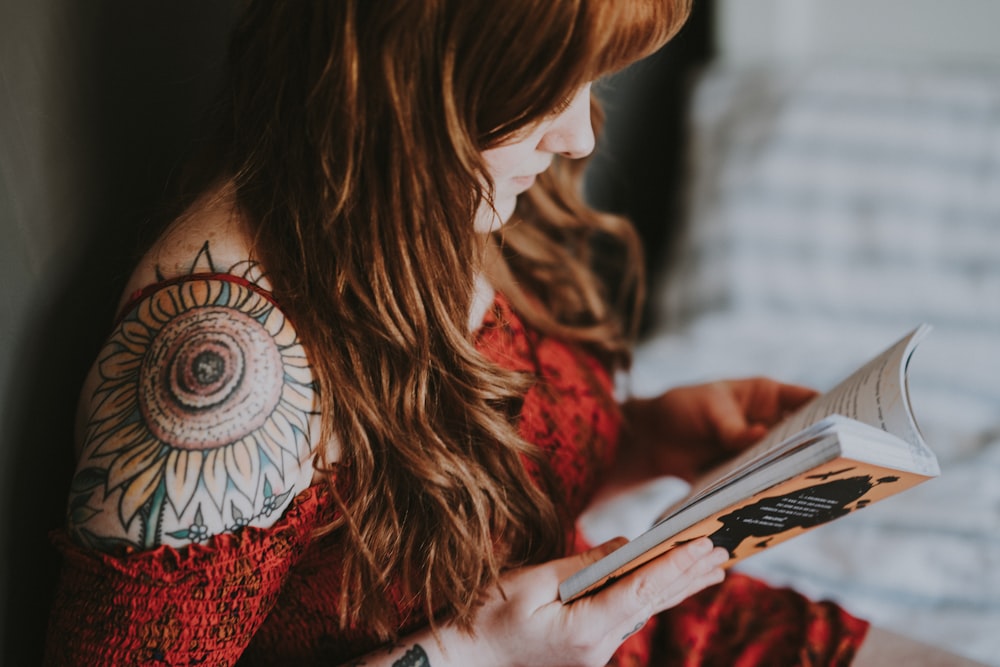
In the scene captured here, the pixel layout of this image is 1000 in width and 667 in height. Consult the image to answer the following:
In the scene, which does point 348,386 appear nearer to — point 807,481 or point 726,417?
point 807,481

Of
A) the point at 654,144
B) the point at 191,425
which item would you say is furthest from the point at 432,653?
the point at 654,144

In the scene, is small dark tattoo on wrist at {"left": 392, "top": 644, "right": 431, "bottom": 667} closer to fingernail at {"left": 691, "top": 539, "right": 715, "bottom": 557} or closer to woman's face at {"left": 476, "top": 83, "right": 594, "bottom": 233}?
fingernail at {"left": 691, "top": 539, "right": 715, "bottom": 557}

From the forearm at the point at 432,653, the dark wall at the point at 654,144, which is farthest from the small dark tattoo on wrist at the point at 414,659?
the dark wall at the point at 654,144

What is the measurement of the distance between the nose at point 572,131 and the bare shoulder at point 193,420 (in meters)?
0.26

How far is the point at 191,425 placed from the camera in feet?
1.98

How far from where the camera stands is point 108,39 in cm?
77

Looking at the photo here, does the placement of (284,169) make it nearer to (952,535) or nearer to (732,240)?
(952,535)

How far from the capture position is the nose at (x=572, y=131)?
0.71 metres

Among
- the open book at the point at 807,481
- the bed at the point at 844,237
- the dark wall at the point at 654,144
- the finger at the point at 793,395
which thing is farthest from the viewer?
the dark wall at the point at 654,144

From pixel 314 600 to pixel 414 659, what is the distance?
0.10 m

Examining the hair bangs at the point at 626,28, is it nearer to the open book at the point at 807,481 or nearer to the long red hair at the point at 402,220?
the long red hair at the point at 402,220

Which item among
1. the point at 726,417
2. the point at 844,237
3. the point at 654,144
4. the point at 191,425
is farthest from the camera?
the point at 654,144

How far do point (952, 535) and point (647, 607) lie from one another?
0.60 meters

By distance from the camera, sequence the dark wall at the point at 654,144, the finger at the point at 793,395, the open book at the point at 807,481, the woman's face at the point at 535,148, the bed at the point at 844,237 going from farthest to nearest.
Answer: the dark wall at the point at 654,144 < the bed at the point at 844,237 < the finger at the point at 793,395 < the woman's face at the point at 535,148 < the open book at the point at 807,481
